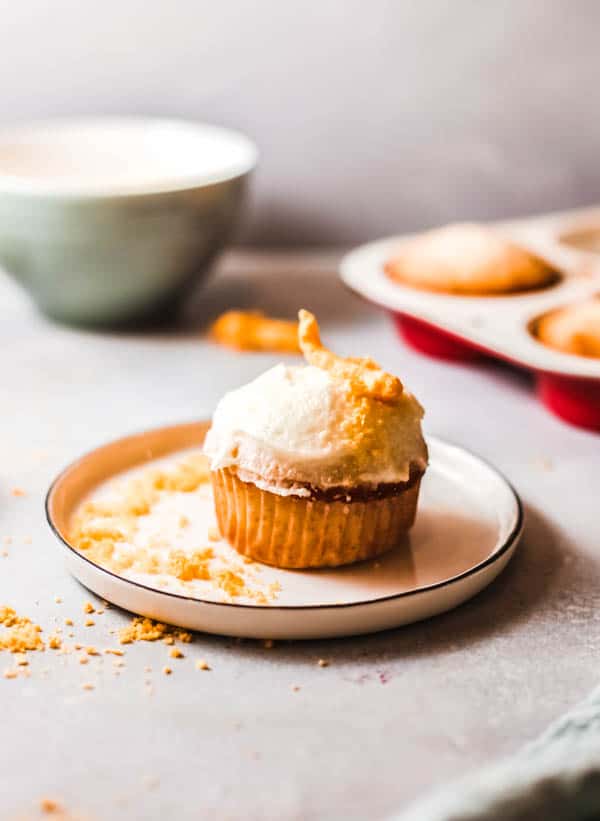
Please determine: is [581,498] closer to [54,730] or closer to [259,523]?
[259,523]

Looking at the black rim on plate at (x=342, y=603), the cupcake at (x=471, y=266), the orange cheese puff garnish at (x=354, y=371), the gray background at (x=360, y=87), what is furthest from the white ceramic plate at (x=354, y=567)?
the gray background at (x=360, y=87)

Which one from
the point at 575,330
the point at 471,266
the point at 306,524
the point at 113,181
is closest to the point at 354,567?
the point at 306,524

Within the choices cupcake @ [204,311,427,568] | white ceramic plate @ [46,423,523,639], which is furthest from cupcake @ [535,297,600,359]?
cupcake @ [204,311,427,568]

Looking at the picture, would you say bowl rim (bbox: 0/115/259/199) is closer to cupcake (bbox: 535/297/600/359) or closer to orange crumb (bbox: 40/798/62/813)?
cupcake (bbox: 535/297/600/359)

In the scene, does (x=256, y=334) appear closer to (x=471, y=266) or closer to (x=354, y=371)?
(x=471, y=266)

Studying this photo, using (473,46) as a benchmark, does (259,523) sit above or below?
below

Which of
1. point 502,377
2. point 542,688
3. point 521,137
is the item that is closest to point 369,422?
point 542,688

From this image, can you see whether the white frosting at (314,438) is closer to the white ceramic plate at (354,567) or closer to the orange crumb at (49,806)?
the white ceramic plate at (354,567)
